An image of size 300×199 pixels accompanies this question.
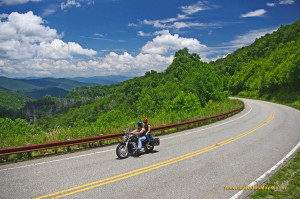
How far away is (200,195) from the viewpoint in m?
5.54

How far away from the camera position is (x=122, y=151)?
8602 mm

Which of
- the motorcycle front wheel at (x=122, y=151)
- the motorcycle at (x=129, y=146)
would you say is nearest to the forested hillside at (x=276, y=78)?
the motorcycle at (x=129, y=146)

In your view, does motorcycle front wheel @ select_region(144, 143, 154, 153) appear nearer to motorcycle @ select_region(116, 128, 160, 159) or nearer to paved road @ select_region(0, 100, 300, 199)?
motorcycle @ select_region(116, 128, 160, 159)

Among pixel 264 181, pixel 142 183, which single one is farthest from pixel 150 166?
pixel 264 181

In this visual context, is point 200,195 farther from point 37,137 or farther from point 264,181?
point 37,137

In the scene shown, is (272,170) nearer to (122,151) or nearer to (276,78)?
(122,151)

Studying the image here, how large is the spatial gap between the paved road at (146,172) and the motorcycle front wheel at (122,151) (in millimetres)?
296

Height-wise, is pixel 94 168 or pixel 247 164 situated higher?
pixel 94 168

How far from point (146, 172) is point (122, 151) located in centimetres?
197

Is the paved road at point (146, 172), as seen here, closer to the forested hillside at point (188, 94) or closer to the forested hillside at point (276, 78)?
the forested hillside at point (188, 94)

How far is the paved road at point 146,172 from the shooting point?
560cm

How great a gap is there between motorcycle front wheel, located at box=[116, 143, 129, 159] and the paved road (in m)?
0.30

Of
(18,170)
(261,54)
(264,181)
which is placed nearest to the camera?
(264,181)

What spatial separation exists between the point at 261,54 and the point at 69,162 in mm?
133451
